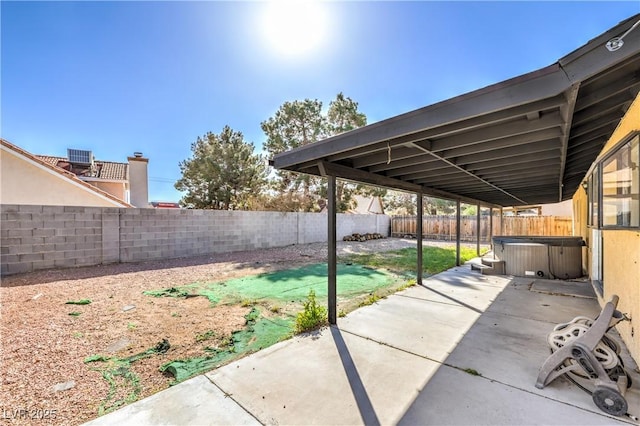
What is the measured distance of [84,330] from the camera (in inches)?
141

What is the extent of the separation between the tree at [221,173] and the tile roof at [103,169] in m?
3.43

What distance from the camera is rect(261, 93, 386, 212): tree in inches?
636

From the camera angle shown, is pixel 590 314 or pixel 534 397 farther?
pixel 590 314

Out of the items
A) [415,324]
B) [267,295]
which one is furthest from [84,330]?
[415,324]

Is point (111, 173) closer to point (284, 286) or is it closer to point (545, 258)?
point (284, 286)

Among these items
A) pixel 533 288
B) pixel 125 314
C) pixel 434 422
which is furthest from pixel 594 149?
pixel 125 314

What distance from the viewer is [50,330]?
11.5 feet

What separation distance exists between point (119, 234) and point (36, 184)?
15.2 ft

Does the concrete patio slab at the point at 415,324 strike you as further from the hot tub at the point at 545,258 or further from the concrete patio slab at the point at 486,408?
the hot tub at the point at 545,258

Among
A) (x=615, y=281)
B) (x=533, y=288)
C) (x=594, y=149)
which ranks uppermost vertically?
(x=594, y=149)

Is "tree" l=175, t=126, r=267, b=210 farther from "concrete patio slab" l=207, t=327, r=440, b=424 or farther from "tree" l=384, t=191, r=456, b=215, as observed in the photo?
"tree" l=384, t=191, r=456, b=215

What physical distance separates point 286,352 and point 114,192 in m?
17.8

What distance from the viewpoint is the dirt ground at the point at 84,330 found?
7.38 feet

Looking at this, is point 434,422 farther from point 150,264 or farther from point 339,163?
point 150,264
